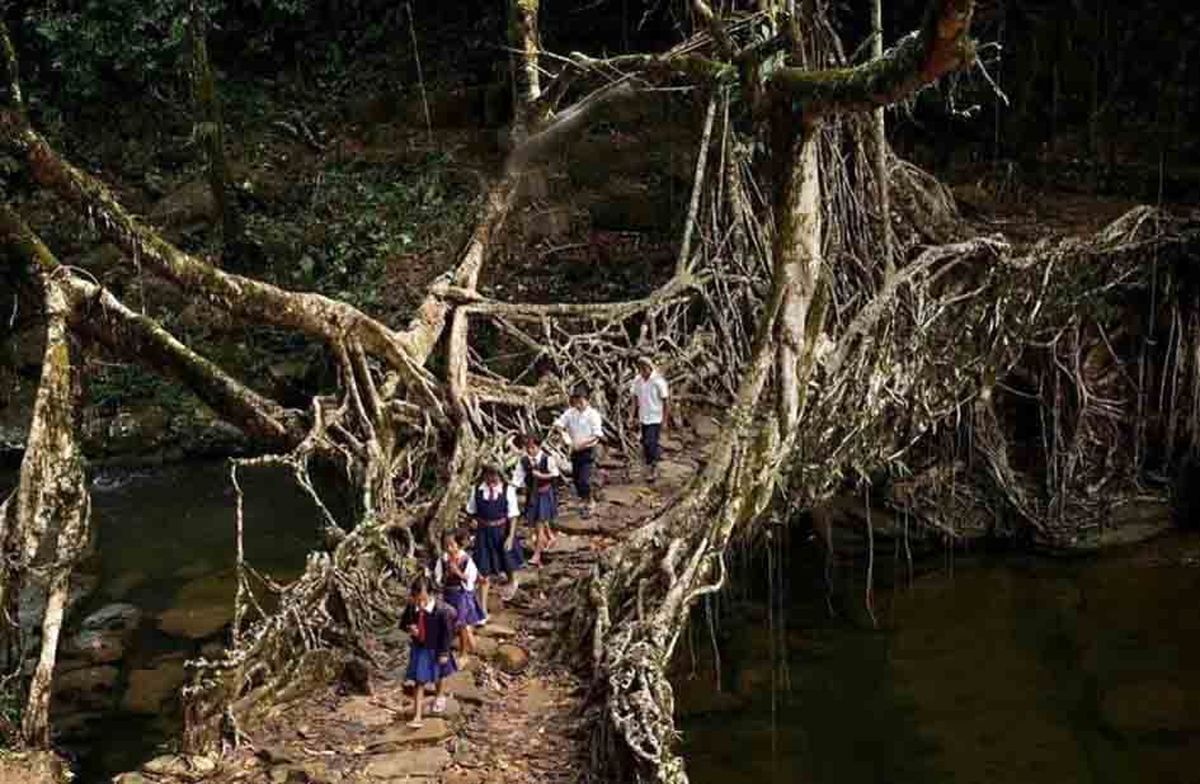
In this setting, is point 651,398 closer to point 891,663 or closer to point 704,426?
point 704,426

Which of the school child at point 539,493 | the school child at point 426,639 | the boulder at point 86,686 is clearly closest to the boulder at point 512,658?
the school child at point 426,639

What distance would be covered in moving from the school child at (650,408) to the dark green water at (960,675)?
1.78 metres

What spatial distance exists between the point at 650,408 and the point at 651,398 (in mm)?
96

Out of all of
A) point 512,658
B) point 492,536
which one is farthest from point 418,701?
point 492,536

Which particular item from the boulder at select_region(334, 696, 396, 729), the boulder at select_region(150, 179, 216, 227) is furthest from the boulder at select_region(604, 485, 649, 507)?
the boulder at select_region(150, 179, 216, 227)

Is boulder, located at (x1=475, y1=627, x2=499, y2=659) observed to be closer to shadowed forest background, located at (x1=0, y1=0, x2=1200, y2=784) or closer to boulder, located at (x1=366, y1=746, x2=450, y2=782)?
Result: shadowed forest background, located at (x1=0, y1=0, x2=1200, y2=784)

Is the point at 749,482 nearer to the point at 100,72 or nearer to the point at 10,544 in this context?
the point at 10,544

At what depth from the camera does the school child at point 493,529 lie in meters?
9.95

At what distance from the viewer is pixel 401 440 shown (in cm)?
1182

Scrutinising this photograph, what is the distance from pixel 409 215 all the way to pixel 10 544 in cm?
1362

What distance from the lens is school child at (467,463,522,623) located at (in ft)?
32.6

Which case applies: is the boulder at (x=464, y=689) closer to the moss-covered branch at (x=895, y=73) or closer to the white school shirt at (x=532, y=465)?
the white school shirt at (x=532, y=465)

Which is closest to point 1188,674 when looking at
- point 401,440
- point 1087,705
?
point 1087,705

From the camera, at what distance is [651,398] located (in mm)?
12414
